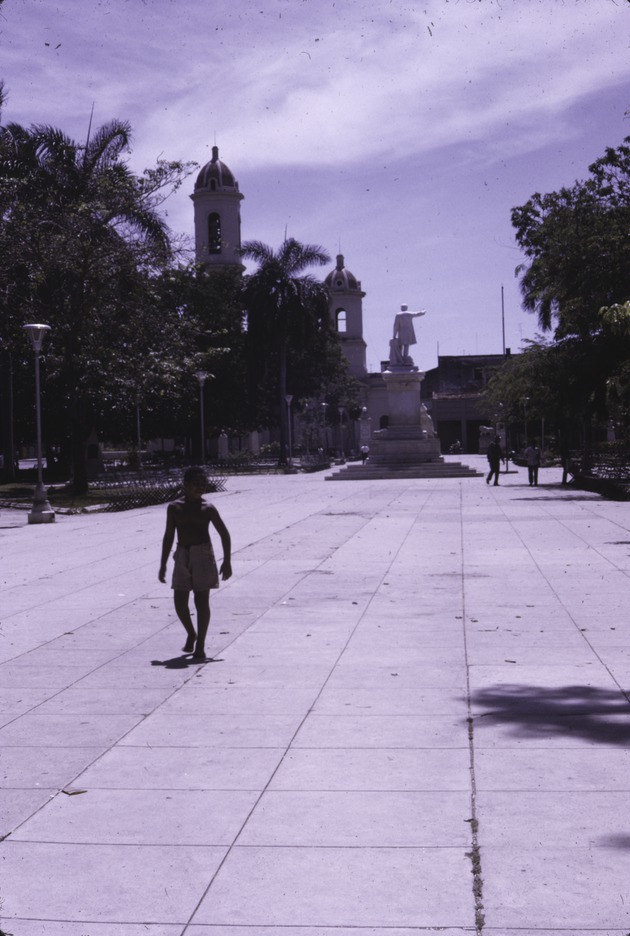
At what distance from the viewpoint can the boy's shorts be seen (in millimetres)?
9117

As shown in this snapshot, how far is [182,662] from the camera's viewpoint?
8.72m

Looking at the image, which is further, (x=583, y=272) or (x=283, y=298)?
(x=283, y=298)

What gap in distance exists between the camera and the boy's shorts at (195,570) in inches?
359

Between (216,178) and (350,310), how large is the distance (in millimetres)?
35667

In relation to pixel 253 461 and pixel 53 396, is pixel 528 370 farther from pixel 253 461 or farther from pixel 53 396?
pixel 253 461

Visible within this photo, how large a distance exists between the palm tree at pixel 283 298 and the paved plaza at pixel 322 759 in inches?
1953

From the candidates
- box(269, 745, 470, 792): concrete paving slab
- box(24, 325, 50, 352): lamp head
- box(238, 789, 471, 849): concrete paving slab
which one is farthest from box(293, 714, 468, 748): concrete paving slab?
box(24, 325, 50, 352): lamp head

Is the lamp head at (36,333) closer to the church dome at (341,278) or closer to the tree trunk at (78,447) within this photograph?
the tree trunk at (78,447)

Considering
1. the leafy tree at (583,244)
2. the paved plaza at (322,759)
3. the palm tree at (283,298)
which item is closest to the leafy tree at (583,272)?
the leafy tree at (583,244)

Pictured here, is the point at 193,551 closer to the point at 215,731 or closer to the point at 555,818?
the point at 215,731

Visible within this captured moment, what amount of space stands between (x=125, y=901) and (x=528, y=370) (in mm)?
32394

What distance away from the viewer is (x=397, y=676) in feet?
26.2

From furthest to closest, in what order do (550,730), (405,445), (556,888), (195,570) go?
(405,445)
(195,570)
(550,730)
(556,888)

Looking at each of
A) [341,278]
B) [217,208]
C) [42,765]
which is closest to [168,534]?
[42,765]
